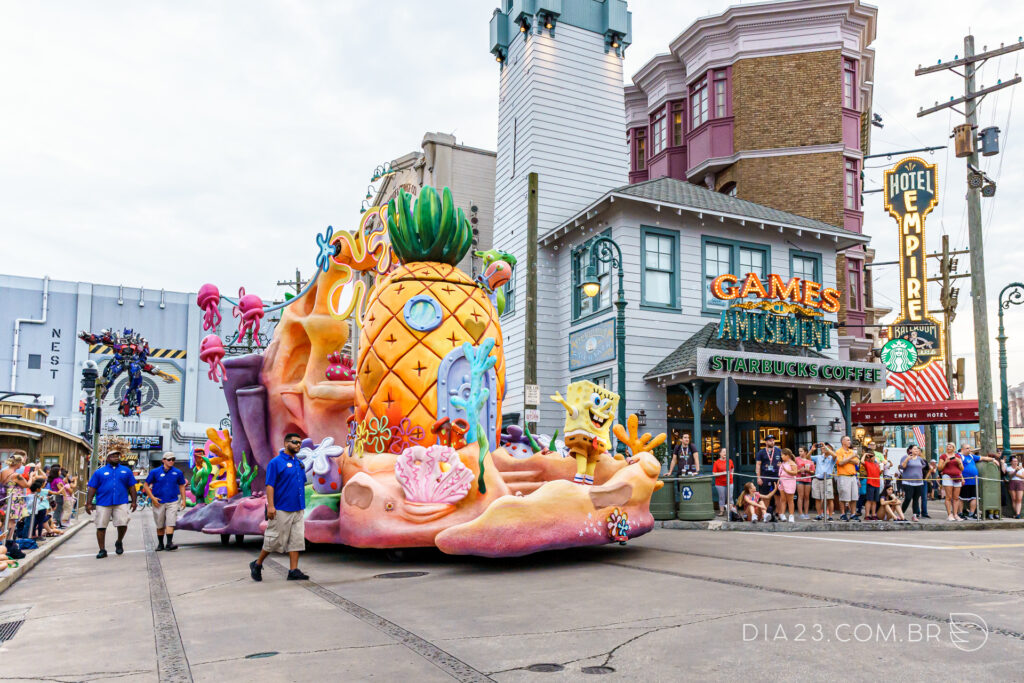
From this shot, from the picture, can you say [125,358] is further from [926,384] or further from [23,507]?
[926,384]

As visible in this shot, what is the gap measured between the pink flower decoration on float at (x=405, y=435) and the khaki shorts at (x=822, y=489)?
28.6ft

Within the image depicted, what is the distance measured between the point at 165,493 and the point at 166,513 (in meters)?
0.40

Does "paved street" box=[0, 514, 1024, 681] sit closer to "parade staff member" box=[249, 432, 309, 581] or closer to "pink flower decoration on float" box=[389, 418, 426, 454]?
"parade staff member" box=[249, 432, 309, 581]

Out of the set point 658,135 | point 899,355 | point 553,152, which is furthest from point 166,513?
point 658,135

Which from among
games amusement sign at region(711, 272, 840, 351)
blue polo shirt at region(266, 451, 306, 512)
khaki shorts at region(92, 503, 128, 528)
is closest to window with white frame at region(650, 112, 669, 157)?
games amusement sign at region(711, 272, 840, 351)

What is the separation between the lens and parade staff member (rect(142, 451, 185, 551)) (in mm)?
13820

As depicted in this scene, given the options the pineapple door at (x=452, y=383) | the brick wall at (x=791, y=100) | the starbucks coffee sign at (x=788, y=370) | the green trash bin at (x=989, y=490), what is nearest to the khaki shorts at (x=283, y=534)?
the pineapple door at (x=452, y=383)

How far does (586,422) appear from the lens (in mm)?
11250

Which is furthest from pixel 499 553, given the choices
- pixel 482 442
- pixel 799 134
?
pixel 799 134

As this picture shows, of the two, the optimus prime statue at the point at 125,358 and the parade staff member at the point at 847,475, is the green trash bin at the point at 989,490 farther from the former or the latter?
the optimus prime statue at the point at 125,358

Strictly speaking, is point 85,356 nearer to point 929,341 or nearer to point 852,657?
point 929,341

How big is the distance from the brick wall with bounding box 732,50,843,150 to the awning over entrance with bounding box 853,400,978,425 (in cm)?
890

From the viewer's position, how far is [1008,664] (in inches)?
189

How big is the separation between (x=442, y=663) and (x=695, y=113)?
27808 mm
